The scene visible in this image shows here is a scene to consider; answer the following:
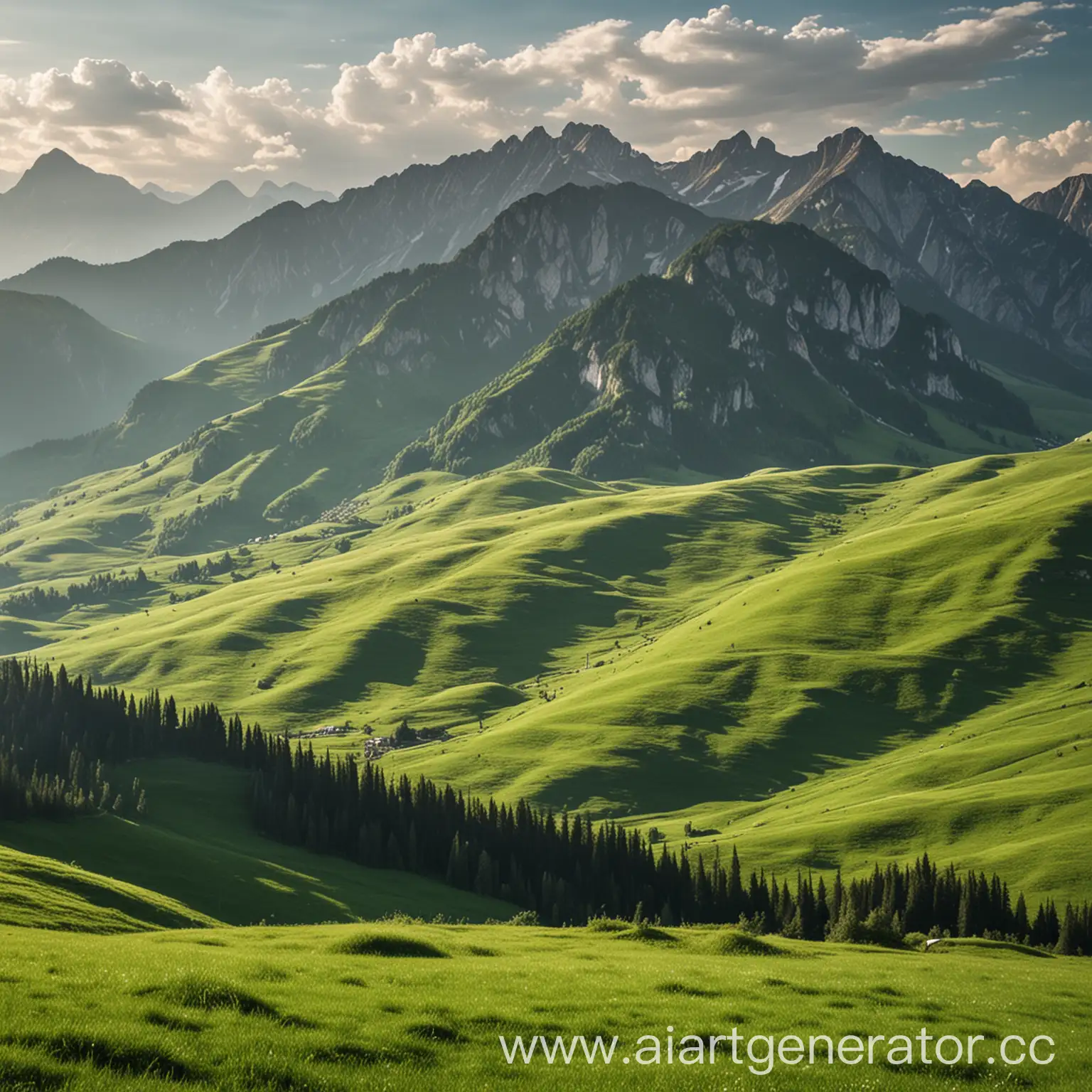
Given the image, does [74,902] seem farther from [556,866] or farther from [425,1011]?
[556,866]

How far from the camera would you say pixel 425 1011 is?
37.6m

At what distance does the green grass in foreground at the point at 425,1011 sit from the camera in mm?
29922

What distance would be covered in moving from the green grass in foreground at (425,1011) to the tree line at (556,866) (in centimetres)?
7958

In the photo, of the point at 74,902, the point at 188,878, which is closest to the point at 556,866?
the point at 188,878

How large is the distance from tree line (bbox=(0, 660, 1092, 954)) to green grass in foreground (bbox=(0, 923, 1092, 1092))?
7958 centimetres

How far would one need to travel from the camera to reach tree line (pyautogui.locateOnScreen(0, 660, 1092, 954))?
5561 inches

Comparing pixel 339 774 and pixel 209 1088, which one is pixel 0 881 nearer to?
pixel 209 1088

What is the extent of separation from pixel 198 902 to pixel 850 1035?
103 m

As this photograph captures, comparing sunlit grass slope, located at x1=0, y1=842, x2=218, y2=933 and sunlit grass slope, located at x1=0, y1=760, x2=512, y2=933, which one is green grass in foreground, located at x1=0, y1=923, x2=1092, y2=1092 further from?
sunlit grass slope, located at x1=0, y1=760, x2=512, y2=933

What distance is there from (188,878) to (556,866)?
60661mm

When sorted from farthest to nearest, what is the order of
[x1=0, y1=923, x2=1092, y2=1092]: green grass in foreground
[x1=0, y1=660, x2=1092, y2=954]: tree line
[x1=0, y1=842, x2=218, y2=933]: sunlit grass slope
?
1. [x1=0, y1=660, x2=1092, y2=954]: tree line
2. [x1=0, y1=842, x2=218, y2=933]: sunlit grass slope
3. [x1=0, y1=923, x2=1092, y2=1092]: green grass in foreground

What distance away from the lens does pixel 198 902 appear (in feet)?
422

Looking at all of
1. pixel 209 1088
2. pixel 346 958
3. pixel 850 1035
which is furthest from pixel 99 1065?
pixel 850 1035

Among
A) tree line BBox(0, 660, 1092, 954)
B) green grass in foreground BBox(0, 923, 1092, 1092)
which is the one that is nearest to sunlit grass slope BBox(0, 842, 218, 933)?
green grass in foreground BBox(0, 923, 1092, 1092)
